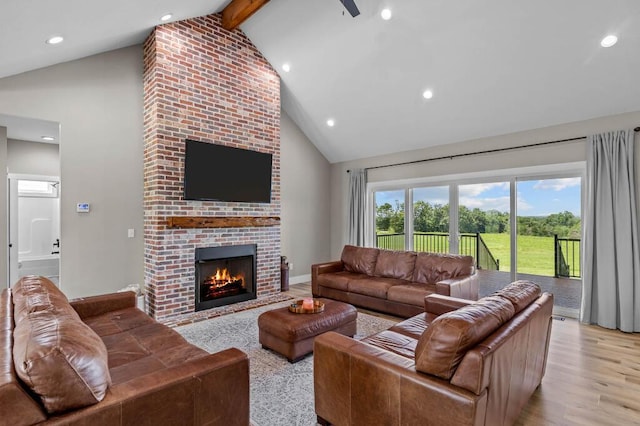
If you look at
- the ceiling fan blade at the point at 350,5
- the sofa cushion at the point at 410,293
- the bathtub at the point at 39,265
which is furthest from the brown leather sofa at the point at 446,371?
the bathtub at the point at 39,265

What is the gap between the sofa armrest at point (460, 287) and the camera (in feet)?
12.9

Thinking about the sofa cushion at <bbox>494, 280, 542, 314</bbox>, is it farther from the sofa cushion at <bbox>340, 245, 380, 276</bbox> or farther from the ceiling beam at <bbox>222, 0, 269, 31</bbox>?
the ceiling beam at <bbox>222, 0, 269, 31</bbox>

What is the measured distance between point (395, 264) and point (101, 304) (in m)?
3.77

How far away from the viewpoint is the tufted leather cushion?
1263 millimetres

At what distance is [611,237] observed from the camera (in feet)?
13.6

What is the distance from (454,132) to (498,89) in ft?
3.45

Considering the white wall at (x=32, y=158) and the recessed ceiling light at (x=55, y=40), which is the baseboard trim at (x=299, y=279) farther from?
the recessed ceiling light at (x=55, y=40)

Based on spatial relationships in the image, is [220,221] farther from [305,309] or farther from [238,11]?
[238,11]

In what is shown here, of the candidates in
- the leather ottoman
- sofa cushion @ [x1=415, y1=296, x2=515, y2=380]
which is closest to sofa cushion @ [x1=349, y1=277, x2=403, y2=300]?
the leather ottoman

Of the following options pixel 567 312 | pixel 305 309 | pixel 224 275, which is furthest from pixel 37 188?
pixel 567 312

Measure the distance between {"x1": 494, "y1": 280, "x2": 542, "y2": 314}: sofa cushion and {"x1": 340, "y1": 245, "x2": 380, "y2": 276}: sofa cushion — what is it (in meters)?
2.92

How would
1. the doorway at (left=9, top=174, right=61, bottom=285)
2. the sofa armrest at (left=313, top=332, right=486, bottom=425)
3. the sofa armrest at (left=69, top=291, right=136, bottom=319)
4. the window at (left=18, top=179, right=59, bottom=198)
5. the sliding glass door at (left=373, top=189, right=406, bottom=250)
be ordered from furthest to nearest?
the sliding glass door at (left=373, top=189, right=406, bottom=250) → the window at (left=18, top=179, right=59, bottom=198) → the doorway at (left=9, top=174, right=61, bottom=285) → the sofa armrest at (left=69, top=291, right=136, bottom=319) → the sofa armrest at (left=313, top=332, right=486, bottom=425)

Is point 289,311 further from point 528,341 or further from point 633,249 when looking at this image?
point 633,249

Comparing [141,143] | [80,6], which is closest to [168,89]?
[141,143]
